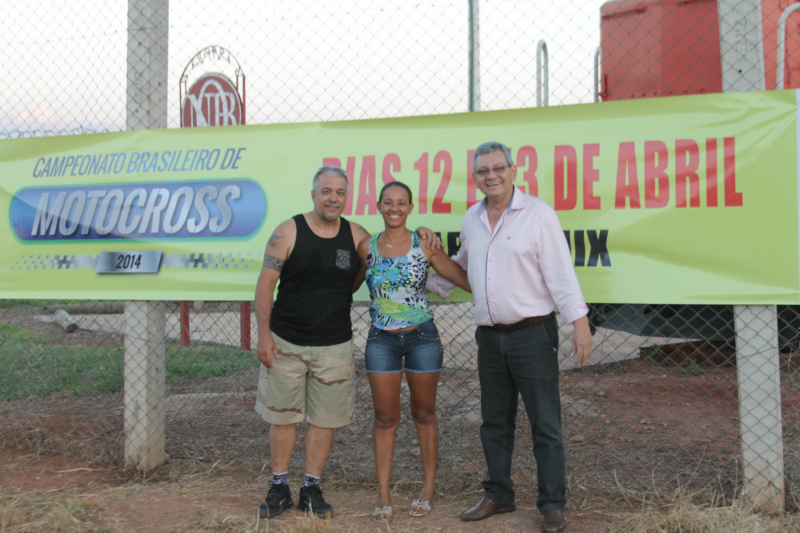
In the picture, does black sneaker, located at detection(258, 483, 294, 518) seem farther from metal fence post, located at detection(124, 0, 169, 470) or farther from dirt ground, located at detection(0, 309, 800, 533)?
metal fence post, located at detection(124, 0, 169, 470)

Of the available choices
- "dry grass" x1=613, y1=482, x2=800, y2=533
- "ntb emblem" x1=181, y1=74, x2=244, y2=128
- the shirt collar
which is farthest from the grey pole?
"ntb emblem" x1=181, y1=74, x2=244, y2=128

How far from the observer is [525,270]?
292cm

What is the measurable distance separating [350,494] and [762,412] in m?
2.17

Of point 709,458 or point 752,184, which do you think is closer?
point 752,184

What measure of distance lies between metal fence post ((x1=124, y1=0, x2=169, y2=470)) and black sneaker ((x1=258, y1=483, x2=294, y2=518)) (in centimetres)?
114

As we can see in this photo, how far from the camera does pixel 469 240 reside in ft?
10.3

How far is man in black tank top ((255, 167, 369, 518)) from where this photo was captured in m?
3.13

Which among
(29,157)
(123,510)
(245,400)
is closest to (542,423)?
(123,510)

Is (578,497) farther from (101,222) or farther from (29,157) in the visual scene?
(29,157)

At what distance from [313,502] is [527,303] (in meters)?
1.47

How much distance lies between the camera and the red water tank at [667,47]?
5398mm

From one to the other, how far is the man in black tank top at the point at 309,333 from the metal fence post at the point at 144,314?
1115 mm

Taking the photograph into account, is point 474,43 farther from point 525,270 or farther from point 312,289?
point 312,289

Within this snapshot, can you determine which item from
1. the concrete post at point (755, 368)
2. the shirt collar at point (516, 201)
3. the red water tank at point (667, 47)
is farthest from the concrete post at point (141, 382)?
the red water tank at point (667, 47)
